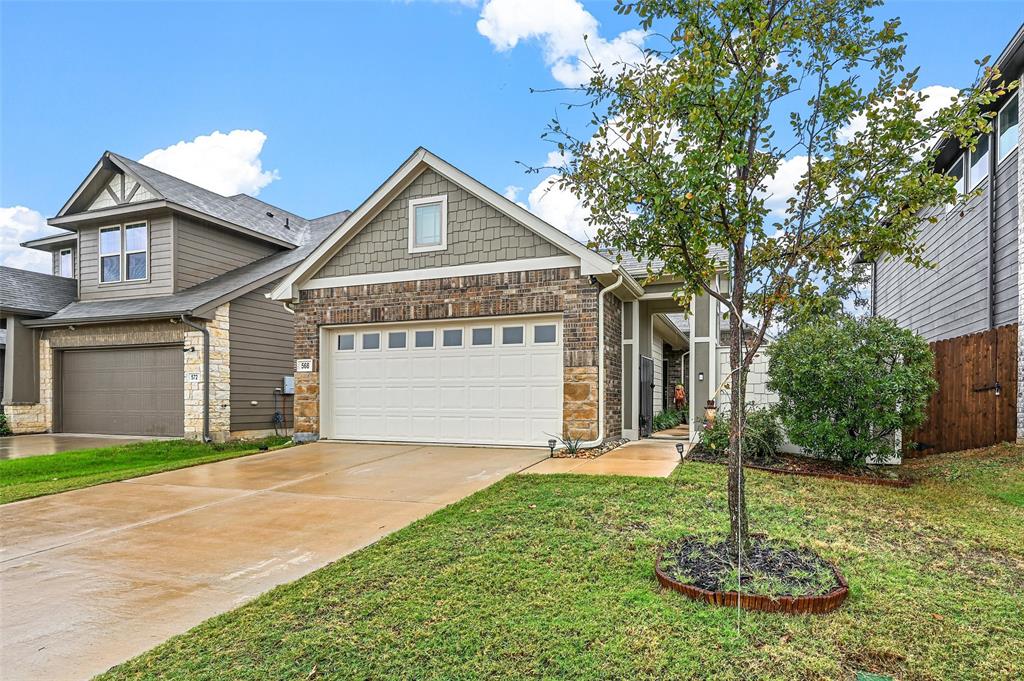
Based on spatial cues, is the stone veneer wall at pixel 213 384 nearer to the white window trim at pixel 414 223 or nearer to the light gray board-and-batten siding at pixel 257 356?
the light gray board-and-batten siding at pixel 257 356

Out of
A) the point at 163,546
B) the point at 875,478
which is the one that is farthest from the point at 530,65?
the point at 163,546

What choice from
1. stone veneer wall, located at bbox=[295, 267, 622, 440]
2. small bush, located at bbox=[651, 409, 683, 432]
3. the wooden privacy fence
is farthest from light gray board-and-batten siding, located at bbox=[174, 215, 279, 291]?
the wooden privacy fence

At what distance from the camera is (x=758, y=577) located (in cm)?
356

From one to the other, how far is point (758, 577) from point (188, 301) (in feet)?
42.9

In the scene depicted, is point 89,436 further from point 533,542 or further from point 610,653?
point 610,653

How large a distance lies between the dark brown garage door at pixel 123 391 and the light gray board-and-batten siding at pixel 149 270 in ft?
5.10

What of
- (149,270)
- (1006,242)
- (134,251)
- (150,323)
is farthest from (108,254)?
(1006,242)

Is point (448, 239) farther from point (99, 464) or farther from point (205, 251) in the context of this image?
point (205, 251)

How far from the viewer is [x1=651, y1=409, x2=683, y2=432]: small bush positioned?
1394cm

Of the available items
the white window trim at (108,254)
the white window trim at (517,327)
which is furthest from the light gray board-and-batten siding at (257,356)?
the white window trim at (517,327)

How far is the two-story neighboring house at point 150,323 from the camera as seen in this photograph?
13.0 metres

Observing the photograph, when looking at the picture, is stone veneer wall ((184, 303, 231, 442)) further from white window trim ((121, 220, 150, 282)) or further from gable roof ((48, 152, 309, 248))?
gable roof ((48, 152, 309, 248))

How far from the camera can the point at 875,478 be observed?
712cm

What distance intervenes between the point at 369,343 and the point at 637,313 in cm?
519
